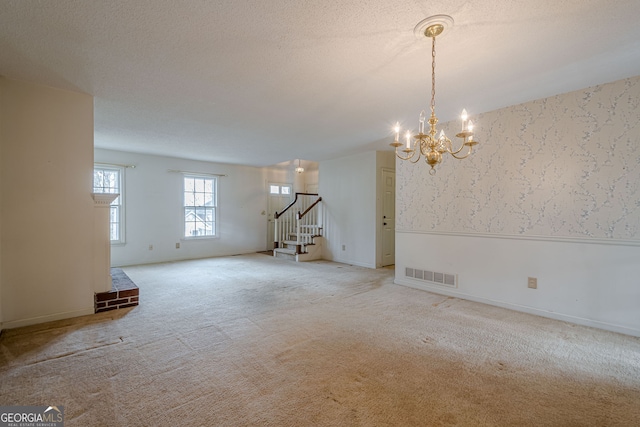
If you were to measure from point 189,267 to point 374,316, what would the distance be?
162 inches

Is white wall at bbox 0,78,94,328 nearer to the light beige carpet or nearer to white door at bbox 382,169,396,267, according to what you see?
the light beige carpet

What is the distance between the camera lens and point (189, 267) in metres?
5.60

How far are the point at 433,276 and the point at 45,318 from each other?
4.49 m

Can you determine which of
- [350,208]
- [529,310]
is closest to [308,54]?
A: [529,310]

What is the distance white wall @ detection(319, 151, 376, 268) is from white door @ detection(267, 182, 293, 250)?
1789mm

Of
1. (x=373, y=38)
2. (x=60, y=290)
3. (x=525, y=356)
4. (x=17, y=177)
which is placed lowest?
(x=525, y=356)

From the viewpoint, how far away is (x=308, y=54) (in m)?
2.20

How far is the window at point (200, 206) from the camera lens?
665 centimetres

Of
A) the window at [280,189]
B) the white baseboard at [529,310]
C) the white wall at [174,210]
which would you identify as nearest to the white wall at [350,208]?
the white baseboard at [529,310]

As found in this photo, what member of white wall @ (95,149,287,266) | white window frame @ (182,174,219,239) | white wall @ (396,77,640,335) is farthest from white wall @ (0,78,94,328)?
white wall @ (396,77,640,335)

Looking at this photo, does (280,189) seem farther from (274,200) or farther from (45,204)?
(45,204)

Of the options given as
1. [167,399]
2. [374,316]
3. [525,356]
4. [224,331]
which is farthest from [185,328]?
[525,356]

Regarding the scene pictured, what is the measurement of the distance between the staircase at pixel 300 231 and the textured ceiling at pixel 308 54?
11.4ft

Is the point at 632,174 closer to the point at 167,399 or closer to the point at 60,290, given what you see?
the point at 167,399
